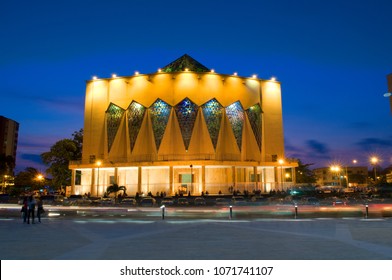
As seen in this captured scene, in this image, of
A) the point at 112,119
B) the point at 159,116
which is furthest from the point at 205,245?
the point at 112,119

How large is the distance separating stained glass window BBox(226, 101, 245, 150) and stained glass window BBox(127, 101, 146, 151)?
16456 mm

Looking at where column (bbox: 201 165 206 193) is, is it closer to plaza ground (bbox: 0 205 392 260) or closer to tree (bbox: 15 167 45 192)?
plaza ground (bbox: 0 205 392 260)

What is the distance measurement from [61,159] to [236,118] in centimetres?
3480

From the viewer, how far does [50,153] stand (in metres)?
66.1

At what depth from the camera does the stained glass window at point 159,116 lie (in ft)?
215

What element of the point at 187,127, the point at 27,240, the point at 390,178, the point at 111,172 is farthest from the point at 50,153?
the point at 390,178

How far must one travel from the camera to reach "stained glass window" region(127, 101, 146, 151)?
6694cm

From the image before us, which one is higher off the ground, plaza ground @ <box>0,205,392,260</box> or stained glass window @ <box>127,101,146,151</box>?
stained glass window @ <box>127,101,146,151</box>

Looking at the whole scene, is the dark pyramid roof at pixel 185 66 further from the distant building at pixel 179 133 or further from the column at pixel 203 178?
the column at pixel 203 178

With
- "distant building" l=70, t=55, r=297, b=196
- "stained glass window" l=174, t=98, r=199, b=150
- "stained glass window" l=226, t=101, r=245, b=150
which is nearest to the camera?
"distant building" l=70, t=55, r=297, b=196

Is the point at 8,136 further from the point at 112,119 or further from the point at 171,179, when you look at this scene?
the point at 171,179

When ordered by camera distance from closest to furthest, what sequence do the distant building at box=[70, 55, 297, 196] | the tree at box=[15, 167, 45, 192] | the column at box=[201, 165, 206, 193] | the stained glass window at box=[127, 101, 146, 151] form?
the column at box=[201, 165, 206, 193] < the distant building at box=[70, 55, 297, 196] < the stained glass window at box=[127, 101, 146, 151] < the tree at box=[15, 167, 45, 192]

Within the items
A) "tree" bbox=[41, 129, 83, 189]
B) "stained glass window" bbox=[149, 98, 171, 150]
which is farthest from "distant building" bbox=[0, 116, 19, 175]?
"stained glass window" bbox=[149, 98, 171, 150]

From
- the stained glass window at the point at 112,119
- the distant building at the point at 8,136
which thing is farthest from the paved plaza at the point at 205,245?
the distant building at the point at 8,136
